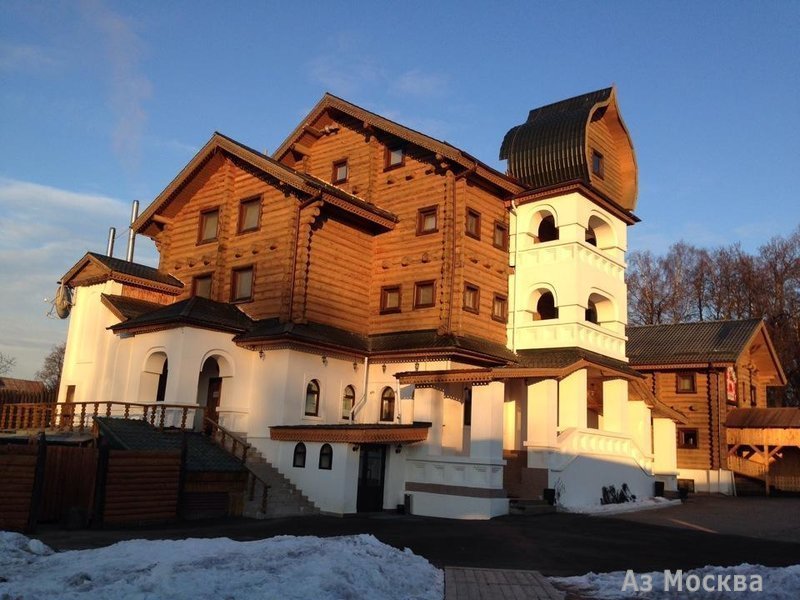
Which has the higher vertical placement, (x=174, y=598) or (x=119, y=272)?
(x=119, y=272)

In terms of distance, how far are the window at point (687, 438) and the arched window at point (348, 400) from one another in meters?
19.3

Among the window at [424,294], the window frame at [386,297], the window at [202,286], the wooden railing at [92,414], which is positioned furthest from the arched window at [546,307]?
the wooden railing at [92,414]

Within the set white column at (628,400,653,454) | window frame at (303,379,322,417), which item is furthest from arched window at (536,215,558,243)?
window frame at (303,379,322,417)

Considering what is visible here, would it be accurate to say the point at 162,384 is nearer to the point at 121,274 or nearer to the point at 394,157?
the point at 121,274

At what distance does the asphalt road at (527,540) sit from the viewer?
13.2 metres

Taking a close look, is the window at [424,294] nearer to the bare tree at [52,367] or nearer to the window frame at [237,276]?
the window frame at [237,276]

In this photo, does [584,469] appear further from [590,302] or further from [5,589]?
[5,589]

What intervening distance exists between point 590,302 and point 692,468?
12.2m

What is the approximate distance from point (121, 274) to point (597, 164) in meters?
19.2

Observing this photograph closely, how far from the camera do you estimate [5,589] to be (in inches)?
349

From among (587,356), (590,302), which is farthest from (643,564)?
(590,302)

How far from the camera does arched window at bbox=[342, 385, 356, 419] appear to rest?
25.6m

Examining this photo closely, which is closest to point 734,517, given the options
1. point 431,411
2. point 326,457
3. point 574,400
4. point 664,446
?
point 574,400

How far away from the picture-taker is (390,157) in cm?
2898
